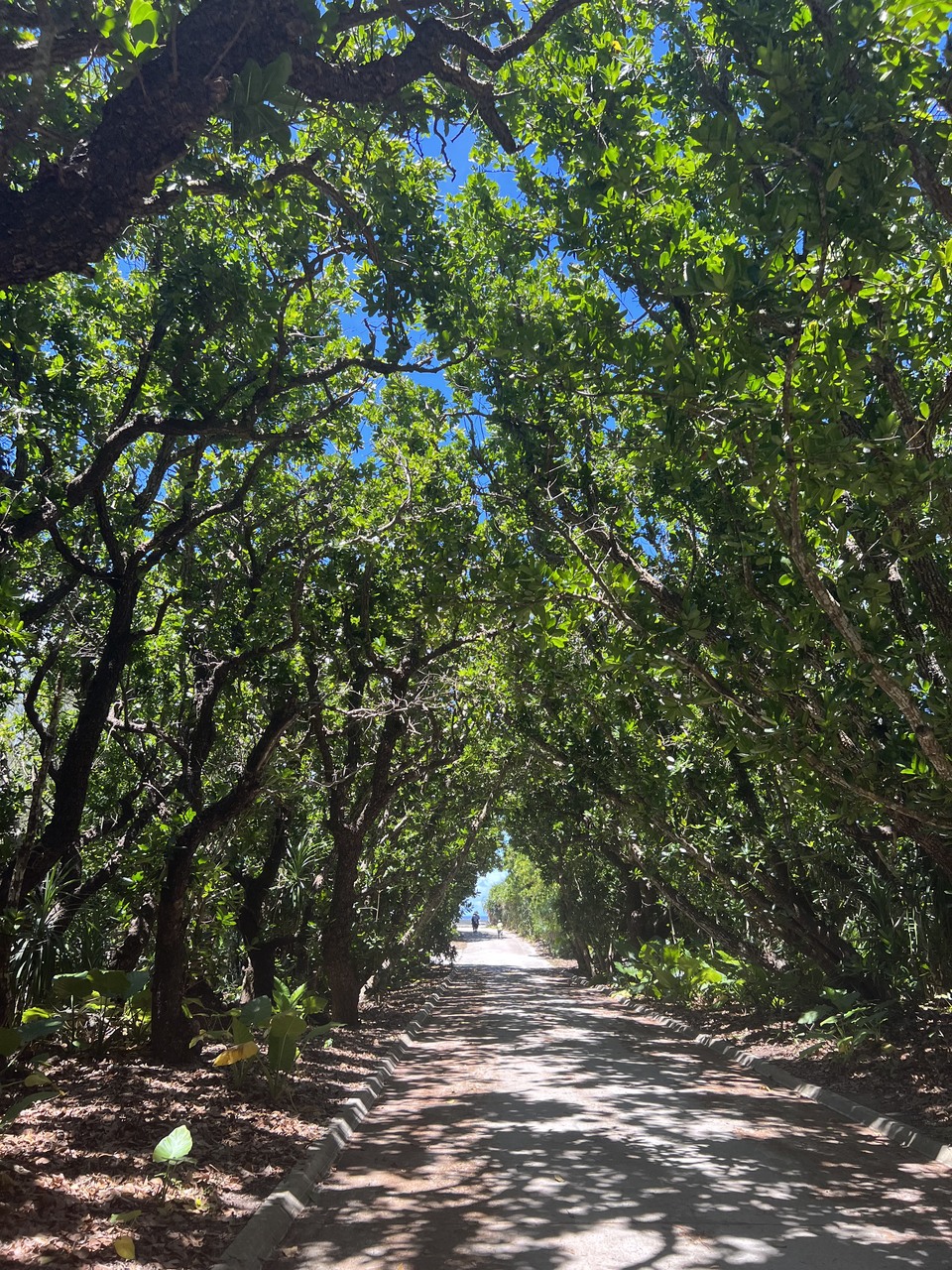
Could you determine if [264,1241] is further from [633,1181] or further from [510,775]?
[510,775]

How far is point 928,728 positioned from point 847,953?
728 centimetres

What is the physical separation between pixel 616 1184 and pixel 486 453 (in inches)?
249

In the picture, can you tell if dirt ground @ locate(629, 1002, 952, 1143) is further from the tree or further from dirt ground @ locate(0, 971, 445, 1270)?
the tree

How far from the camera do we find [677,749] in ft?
40.0

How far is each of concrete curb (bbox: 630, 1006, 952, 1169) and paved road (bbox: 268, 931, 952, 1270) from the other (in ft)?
0.57

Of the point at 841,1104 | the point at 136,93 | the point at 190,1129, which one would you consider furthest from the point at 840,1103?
the point at 136,93

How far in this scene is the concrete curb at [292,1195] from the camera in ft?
14.1

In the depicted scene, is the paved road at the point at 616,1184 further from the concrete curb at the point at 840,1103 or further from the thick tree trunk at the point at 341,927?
the thick tree trunk at the point at 341,927

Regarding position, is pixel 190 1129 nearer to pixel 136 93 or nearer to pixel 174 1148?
pixel 174 1148

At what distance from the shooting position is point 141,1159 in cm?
544

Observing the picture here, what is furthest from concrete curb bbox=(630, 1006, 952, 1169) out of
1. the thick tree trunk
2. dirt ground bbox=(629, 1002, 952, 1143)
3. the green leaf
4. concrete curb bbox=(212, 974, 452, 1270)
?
the thick tree trunk

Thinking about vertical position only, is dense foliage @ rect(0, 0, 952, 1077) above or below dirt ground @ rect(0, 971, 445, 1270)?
above

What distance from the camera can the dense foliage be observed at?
4.17 m

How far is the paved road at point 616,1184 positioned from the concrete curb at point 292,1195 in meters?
0.11
